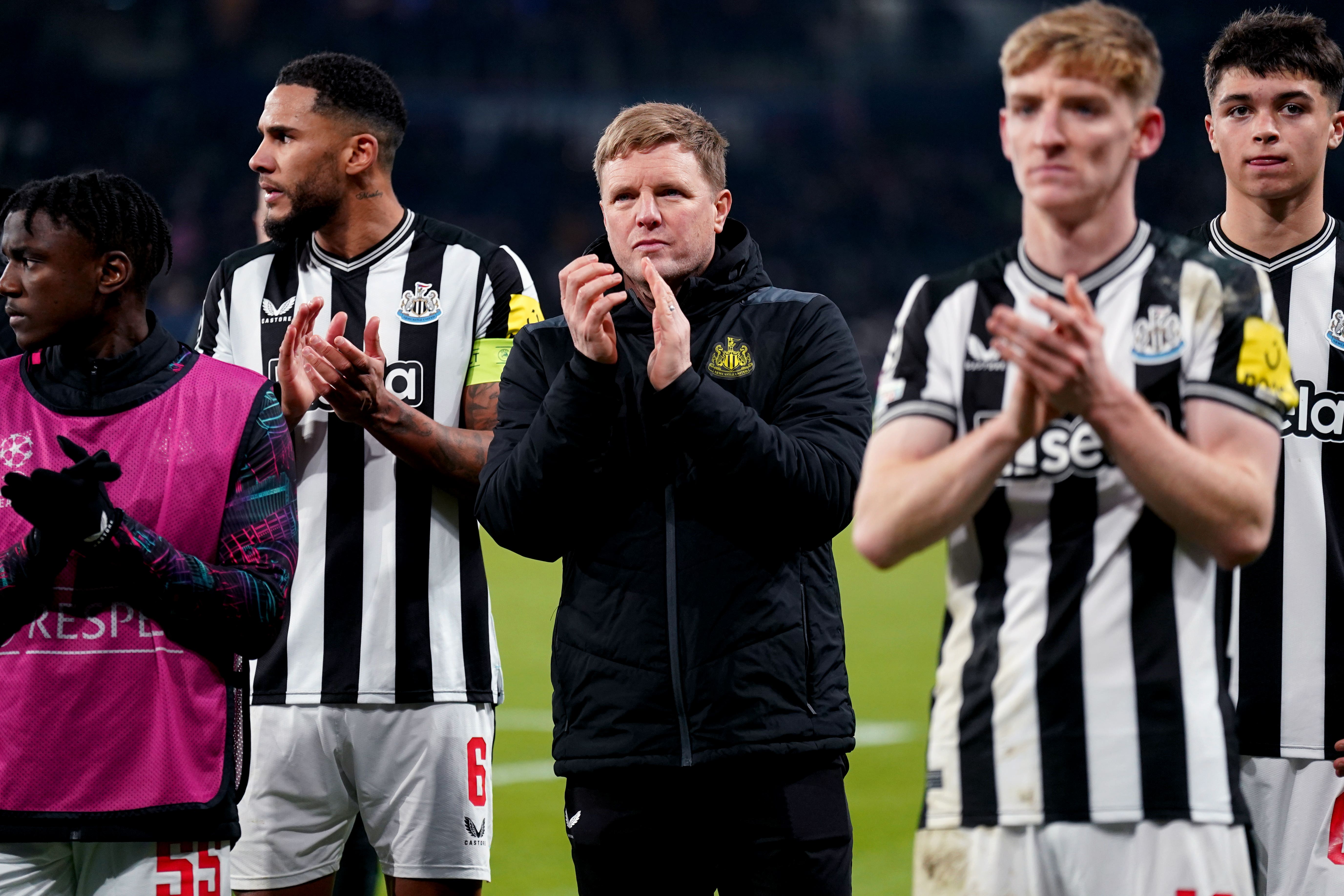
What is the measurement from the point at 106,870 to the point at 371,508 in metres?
1.17

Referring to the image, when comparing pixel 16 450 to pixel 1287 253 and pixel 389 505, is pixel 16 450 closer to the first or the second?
pixel 389 505

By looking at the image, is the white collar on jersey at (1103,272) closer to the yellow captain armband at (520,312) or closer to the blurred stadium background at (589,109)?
the yellow captain armband at (520,312)

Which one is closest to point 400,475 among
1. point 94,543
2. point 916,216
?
point 94,543

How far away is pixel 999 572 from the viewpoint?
7.75ft

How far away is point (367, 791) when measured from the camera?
3.65 metres

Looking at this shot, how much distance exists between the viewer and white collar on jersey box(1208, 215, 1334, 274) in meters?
3.39

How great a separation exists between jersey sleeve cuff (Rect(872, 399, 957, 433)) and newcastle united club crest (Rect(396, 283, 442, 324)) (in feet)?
5.68

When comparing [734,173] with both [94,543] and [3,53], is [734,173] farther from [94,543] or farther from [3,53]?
[94,543]

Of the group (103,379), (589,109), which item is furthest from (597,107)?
(103,379)

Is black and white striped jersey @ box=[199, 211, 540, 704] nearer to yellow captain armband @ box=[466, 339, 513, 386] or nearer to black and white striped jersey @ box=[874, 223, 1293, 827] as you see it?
yellow captain armband @ box=[466, 339, 513, 386]

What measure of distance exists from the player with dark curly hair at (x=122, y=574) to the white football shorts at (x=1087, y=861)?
141 centimetres

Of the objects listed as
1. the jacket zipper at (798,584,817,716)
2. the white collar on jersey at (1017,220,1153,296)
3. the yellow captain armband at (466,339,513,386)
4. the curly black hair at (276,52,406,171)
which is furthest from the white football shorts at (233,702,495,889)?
the white collar on jersey at (1017,220,1153,296)

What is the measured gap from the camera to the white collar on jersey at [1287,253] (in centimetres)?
339

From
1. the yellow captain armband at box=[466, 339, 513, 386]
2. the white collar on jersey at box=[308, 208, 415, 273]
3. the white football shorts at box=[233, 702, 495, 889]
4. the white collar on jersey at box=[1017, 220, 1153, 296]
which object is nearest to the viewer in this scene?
the white collar on jersey at box=[1017, 220, 1153, 296]
